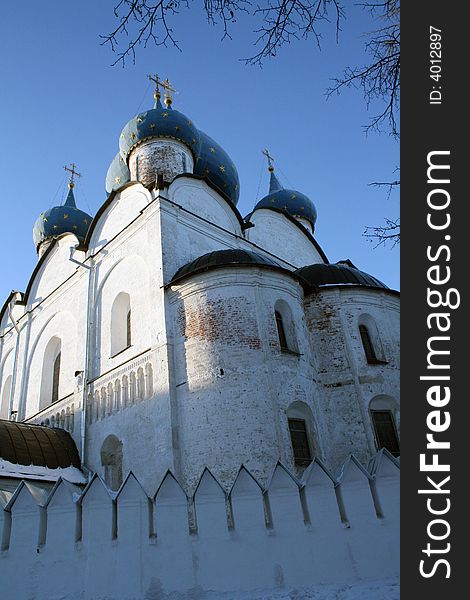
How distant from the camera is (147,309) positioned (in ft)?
36.3

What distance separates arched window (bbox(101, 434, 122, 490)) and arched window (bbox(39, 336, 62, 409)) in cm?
343

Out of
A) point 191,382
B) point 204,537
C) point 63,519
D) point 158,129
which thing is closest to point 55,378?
point 191,382

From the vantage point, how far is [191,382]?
31.4ft

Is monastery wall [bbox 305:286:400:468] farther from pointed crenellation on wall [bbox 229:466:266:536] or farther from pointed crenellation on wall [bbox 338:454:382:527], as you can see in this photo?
pointed crenellation on wall [bbox 229:466:266:536]

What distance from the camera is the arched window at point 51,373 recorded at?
555 inches

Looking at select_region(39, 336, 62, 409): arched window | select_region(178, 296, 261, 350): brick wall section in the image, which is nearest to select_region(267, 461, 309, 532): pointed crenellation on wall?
select_region(178, 296, 261, 350): brick wall section

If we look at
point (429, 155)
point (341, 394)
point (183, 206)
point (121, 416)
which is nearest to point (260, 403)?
point (341, 394)

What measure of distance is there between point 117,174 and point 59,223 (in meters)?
3.55

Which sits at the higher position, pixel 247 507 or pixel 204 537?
pixel 247 507

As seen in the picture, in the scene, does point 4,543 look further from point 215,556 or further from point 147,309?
point 147,309

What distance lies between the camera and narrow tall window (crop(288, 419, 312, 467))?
30.8 feet

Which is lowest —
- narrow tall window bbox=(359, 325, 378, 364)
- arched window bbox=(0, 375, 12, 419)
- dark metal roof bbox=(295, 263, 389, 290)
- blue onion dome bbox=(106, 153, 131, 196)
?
arched window bbox=(0, 375, 12, 419)

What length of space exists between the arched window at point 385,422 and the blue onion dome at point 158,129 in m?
9.05

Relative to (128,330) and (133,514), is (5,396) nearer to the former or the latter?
(128,330)
